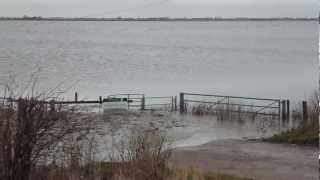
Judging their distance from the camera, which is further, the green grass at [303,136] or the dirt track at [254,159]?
the green grass at [303,136]

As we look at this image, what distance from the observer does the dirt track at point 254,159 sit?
48.9ft

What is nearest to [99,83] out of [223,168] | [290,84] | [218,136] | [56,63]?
[290,84]

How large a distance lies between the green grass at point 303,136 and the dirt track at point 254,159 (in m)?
0.57

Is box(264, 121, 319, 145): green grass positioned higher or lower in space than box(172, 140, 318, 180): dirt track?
higher

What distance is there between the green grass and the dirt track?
572 millimetres

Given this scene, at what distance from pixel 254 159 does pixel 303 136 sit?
207 inches

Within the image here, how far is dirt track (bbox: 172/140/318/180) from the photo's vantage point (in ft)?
48.9

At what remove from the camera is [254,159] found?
58.2 feet

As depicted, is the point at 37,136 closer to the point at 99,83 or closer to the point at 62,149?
the point at 62,149

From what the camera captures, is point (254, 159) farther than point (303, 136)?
No

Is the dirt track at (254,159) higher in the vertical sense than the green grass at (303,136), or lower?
lower

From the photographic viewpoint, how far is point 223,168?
15992 mm

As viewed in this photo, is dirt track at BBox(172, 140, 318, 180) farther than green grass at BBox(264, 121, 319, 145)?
No

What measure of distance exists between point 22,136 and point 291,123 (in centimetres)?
2343
